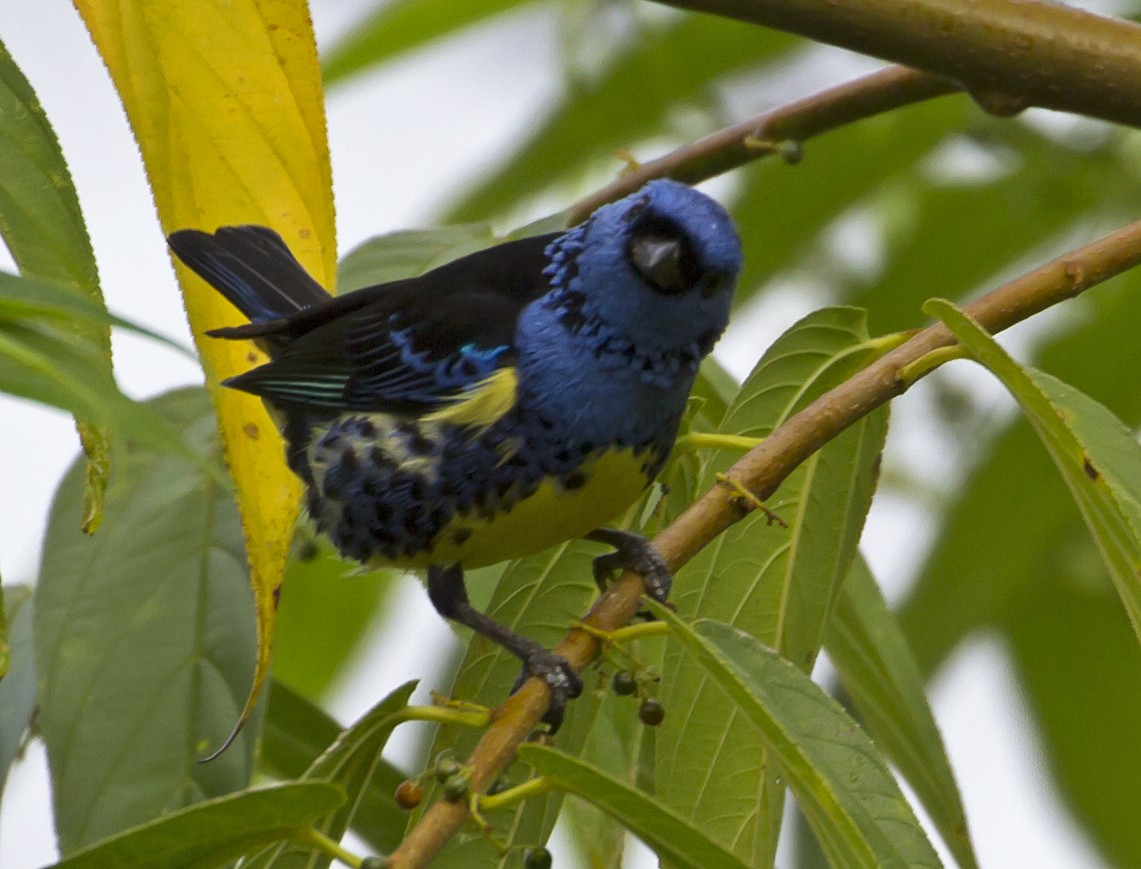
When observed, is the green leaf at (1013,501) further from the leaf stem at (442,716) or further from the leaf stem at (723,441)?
the leaf stem at (442,716)

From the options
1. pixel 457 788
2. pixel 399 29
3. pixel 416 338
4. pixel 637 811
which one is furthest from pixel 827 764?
pixel 399 29

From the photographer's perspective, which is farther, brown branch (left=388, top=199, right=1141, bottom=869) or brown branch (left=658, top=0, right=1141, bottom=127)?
brown branch (left=658, top=0, right=1141, bottom=127)

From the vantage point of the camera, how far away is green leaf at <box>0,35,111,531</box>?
1.20 meters

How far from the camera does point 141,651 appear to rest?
1.84 m

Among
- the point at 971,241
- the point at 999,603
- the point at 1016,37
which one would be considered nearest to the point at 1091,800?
the point at 999,603

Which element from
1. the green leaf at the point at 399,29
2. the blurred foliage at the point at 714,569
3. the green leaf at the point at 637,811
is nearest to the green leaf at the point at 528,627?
the blurred foliage at the point at 714,569

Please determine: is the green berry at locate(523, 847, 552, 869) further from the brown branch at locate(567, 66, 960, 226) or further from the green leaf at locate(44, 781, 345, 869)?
the brown branch at locate(567, 66, 960, 226)

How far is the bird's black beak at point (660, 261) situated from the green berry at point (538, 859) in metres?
0.75

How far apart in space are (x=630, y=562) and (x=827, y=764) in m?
0.64

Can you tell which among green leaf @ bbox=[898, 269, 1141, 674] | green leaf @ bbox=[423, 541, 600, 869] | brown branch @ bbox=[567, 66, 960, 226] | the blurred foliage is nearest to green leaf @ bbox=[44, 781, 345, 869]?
the blurred foliage

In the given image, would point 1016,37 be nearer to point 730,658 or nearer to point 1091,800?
point 730,658

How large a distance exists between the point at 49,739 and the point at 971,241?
148 cm

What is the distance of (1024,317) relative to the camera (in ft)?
4.86

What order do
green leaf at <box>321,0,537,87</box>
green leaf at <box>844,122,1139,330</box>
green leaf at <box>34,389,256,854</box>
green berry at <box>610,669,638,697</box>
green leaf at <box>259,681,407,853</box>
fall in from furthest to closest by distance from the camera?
green leaf at <box>321,0,537,87</box>, green leaf at <box>844,122,1139,330</box>, green leaf at <box>259,681,407,853</box>, green leaf at <box>34,389,256,854</box>, green berry at <box>610,669,638,697</box>
